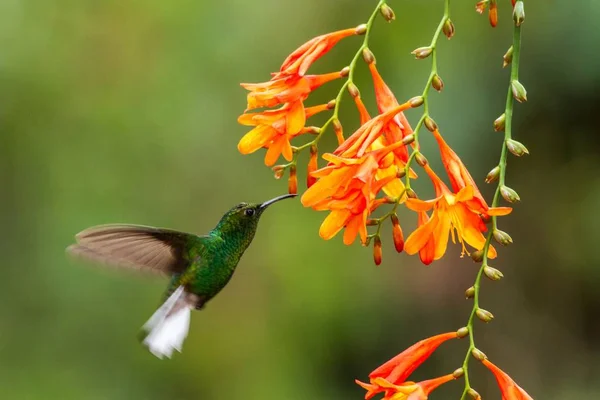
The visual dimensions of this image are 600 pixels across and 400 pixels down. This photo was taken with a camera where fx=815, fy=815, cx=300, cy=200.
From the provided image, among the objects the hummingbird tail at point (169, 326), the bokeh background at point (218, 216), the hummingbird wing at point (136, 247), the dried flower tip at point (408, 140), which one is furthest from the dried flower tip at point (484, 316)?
the bokeh background at point (218, 216)

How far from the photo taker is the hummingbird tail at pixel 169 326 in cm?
186

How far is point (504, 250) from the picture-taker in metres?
4.05

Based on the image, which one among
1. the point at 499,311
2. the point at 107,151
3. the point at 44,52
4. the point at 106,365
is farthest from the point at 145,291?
the point at 499,311

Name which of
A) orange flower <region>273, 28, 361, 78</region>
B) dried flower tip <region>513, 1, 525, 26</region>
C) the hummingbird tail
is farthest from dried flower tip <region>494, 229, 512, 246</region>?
the hummingbird tail

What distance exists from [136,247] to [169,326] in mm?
225

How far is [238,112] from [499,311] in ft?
5.64

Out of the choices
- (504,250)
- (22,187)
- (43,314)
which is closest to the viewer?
(504,250)

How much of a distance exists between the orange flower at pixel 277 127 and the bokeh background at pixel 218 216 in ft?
6.39

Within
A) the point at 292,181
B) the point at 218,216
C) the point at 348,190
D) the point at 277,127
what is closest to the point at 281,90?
the point at 277,127

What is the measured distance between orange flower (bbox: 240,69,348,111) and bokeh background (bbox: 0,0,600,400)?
1.92 meters

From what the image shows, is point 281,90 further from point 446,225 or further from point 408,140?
point 446,225

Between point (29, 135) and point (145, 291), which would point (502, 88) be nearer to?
point (145, 291)

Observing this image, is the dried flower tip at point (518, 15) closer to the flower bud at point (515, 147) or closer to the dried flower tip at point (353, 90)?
the flower bud at point (515, 147)

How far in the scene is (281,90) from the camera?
1.66m
